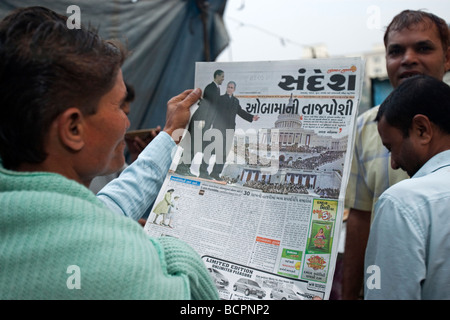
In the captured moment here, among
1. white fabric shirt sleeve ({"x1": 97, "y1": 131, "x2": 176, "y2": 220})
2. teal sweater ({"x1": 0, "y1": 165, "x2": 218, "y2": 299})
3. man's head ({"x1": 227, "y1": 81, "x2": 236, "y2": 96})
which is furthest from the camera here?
man's head ({"x1": 227, "y1": 81, "x2": 236, "y2": 96})

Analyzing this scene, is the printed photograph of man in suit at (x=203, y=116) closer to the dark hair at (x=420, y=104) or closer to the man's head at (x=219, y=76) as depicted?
the man's head at (x=219, y=76)

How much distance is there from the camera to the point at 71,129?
57 cm

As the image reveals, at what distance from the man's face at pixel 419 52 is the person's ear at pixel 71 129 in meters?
1.15

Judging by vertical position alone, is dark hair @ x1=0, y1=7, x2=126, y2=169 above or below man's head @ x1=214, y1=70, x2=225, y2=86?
below

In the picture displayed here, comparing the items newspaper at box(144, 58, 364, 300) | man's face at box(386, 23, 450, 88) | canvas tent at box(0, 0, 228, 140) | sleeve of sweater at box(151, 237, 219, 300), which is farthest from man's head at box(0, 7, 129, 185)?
canvas tent at box(0, 0, 228, 140)

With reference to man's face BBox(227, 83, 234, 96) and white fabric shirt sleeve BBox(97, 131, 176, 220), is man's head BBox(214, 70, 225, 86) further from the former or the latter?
white fabric shirt sleeve BBox(97, 131, 176, 220)

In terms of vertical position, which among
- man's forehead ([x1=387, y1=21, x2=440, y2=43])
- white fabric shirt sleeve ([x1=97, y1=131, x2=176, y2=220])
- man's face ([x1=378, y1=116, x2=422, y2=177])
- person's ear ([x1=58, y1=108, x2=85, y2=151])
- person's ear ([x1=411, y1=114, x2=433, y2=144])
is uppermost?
man's forehead ([x1=387, y1=21, x2=440, y2=43])

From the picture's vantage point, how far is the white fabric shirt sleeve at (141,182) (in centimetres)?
87

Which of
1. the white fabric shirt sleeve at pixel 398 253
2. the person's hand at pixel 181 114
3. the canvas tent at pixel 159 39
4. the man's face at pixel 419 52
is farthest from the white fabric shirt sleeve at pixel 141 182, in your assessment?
the canvas tent at pixel 159 39

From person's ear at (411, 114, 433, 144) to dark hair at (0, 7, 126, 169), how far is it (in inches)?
28.0

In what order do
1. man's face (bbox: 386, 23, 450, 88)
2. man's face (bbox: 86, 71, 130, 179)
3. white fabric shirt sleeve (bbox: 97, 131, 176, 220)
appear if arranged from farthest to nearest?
man's face (bbox: 386, 23, 450, 88) < white fabric shirt sleeve (bbox: 97, 131, 176, 220) < man's face (bbox: 86, 71, 130, 179)

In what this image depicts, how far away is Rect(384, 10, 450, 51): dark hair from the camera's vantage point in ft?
4.34

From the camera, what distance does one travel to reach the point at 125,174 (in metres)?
0.93
